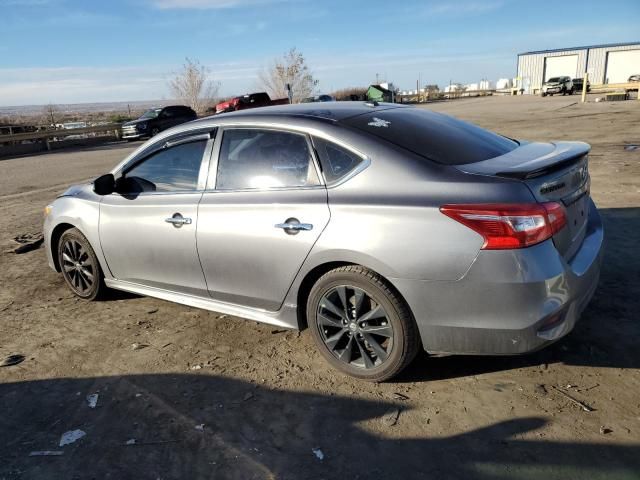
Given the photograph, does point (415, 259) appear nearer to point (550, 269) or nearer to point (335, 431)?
point (550, 269)

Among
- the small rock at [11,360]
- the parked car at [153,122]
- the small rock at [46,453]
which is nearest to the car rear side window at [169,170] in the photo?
the small rock at [11,360]

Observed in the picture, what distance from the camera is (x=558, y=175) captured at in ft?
9.65

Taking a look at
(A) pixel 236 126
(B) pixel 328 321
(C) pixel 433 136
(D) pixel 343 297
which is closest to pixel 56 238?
(A) pixel 236 126

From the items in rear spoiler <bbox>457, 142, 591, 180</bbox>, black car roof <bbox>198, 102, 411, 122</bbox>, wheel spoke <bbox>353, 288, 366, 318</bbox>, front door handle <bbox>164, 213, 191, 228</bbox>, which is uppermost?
black car roof <bbox>198, 102, 411, 122</bbox>

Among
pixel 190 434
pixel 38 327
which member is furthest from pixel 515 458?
pixel 38 327

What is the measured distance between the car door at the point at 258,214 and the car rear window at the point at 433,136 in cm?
51

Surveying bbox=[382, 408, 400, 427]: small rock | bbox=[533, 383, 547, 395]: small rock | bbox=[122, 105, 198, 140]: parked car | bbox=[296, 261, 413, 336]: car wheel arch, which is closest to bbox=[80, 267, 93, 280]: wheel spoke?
bbox=[296, 261, 413, 336]: car wheel arch

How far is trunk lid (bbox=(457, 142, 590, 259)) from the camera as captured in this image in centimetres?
280

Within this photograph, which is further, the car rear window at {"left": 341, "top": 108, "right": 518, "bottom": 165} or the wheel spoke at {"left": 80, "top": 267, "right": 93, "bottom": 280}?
the wheel spoke at {"left": 80, "top": 267, "right": 93, "bottom": 280}

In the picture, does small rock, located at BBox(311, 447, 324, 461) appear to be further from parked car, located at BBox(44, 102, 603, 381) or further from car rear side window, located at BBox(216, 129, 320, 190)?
car rear side window, located at BBox(216, 129, 320, 190)

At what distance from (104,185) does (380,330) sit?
2.67 metres

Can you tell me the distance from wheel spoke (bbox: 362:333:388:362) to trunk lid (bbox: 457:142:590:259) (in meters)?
1.15

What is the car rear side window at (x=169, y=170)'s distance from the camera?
3918mm

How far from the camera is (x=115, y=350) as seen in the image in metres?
3.94
